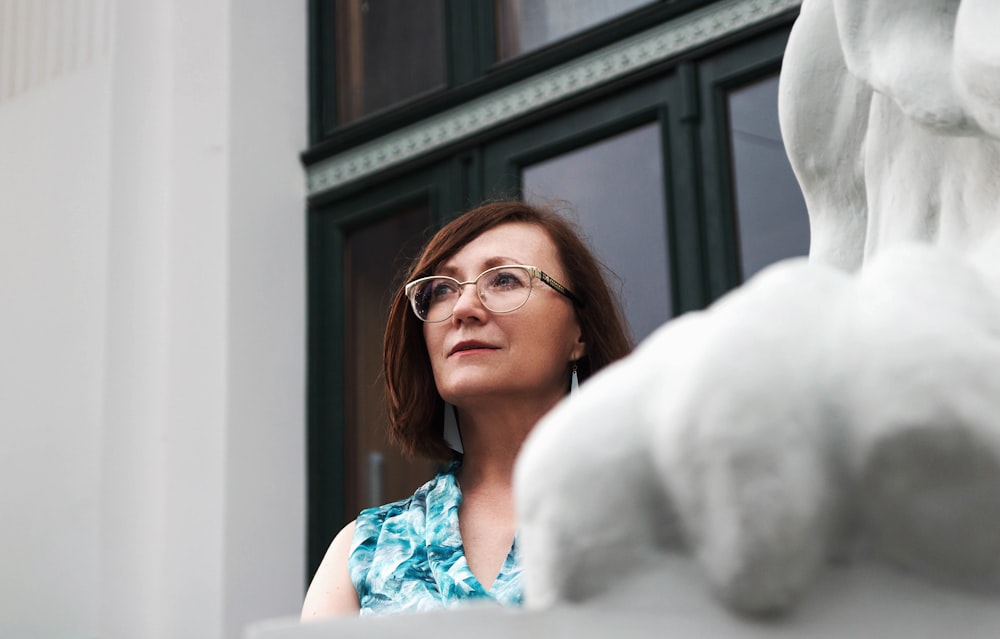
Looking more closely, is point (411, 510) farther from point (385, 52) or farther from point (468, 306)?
point (385, 52)

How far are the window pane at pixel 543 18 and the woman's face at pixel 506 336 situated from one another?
8.59 ft

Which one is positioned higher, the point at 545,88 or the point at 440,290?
the point at 545,88

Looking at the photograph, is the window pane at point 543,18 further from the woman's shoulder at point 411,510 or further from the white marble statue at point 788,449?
the white marble statue at point 788,449

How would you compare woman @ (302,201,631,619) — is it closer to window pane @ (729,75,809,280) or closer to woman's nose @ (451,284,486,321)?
woman's nose @ (451,284,486,321)

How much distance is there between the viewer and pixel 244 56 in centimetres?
512

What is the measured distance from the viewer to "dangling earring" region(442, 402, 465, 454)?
6.28 feet

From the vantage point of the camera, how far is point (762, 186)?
415 cm

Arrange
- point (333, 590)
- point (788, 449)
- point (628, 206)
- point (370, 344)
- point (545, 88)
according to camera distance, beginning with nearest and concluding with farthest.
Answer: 1. point (788, 449)
2. point (333, 590)
3. point (628, 206)
4. point (545, 88)
5. point (370, 344)

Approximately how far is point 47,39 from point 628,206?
7.08 feet

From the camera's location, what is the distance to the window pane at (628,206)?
4.25 m

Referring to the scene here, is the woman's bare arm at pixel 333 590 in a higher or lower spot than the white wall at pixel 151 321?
lower

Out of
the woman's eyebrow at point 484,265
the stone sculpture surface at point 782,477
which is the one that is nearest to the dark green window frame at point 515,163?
the woman's eyebrow at point 484,265

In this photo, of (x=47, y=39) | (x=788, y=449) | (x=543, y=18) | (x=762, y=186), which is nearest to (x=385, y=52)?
(x=543, y=18)

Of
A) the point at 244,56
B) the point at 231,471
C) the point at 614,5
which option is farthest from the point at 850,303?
the point at 244,56
